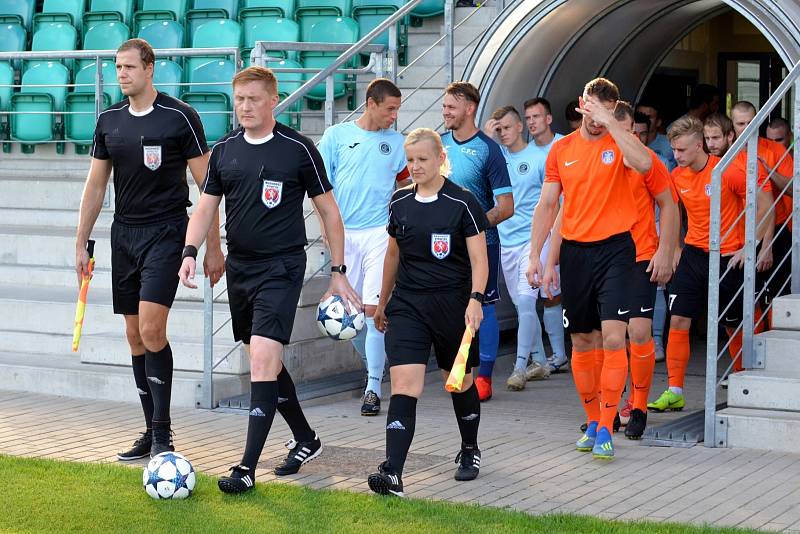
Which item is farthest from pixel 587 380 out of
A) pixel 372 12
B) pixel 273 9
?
pixel 273 9

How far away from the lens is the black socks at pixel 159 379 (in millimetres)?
7832

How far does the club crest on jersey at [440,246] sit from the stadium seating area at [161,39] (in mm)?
6094

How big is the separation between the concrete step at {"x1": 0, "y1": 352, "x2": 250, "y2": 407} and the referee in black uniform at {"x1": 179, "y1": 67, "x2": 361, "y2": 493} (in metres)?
2.40

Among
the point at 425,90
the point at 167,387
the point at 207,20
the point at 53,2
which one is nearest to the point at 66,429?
the point at 167,387

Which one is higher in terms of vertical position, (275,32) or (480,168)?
(275,32)

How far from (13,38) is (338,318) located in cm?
980

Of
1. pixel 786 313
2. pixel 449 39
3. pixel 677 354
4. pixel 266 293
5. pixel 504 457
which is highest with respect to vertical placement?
pixel 449 39

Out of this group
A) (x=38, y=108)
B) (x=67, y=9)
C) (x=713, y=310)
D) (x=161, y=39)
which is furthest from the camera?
(x=67, y=9)

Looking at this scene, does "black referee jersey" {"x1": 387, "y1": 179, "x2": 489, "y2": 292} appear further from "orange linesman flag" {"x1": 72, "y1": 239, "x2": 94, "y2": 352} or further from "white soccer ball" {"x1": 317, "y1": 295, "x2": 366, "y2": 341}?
"orange linesman flag" {"x1": 72, "y1": 239, "x2": 94, "y2": 352}

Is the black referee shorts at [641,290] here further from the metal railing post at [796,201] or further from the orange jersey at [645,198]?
the metal railing post at [796,201]

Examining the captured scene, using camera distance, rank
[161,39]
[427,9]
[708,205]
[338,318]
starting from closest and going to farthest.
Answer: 1. [338,318]
2. [708,205]
3. [427,9]
4. [161,39]

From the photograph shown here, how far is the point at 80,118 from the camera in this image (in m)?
14.4

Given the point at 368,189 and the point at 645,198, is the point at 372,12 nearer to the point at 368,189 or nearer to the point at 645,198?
the point at 368,189

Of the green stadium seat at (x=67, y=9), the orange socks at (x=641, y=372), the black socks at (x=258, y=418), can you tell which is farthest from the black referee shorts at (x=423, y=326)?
the green stadium seat at (x=67, y=9)
